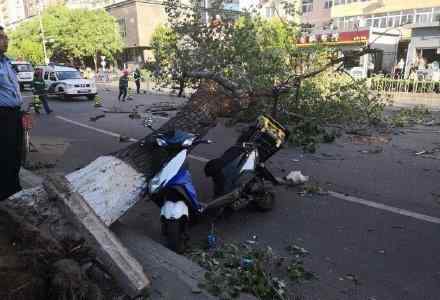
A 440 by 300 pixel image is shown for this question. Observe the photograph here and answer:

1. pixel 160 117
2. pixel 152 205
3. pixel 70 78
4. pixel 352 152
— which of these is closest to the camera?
pixel 152 205

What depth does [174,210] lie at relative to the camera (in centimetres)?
356

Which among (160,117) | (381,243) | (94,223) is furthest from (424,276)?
(160,117)

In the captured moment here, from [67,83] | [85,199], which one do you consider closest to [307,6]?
[67,83]

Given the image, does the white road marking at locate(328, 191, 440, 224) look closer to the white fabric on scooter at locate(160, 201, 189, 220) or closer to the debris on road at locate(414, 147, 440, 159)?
the white fabric on scooter at locate(160, 201, 189, 220)

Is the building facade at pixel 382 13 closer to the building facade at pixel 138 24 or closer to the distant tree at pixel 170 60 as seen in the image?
the building facade at pixel 138 24

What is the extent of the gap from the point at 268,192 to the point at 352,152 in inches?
144

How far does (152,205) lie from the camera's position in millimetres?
5113

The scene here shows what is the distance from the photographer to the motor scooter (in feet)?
11.8

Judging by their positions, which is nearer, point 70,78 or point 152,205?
point 152,205

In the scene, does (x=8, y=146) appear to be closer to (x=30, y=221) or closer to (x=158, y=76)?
(x=30, y=221)

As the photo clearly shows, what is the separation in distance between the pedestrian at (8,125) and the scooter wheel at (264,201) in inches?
110

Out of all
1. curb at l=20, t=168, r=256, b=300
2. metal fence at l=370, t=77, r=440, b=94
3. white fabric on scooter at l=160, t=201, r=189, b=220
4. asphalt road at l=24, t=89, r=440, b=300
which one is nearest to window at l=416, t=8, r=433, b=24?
metal fence at l=370, t=77, r=440, b=94

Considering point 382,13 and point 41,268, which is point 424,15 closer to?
point 382,13

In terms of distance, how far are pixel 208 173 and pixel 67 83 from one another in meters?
17.7
